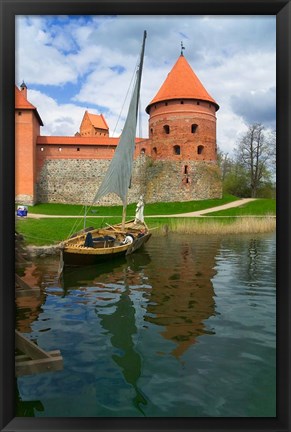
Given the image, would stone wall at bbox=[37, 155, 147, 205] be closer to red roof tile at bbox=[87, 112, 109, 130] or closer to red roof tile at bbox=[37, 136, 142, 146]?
red roof tile at bbox=[37, 136, 142, 146]

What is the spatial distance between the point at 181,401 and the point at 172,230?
17.3m

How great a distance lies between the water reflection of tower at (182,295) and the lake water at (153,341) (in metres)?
0.02

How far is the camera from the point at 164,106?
35531mm

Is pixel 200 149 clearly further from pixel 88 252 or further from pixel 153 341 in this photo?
pixel 153 341

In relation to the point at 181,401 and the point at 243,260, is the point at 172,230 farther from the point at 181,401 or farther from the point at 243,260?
the point at 181,401

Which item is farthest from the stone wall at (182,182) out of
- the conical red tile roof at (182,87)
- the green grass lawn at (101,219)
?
the conical red tile roof at (182,87)

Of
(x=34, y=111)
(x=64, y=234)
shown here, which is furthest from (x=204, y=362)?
(x=34, y=111)

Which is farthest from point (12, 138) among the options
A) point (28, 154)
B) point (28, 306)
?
point (28, 154)

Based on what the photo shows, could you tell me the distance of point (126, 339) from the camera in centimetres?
537

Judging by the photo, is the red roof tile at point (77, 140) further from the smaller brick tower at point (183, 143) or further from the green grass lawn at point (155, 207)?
the green grass lawn at point (155, 207)

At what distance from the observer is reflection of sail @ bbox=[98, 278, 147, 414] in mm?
4030

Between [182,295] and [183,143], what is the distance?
28470mm

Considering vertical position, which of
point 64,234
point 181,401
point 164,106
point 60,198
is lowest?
point 181,401

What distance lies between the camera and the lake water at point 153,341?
3.58 metres
